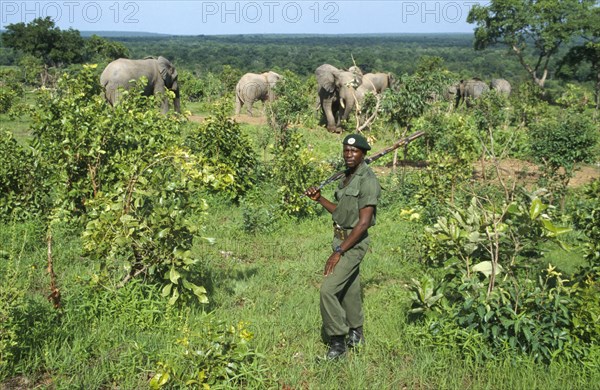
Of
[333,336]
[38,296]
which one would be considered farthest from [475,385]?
[38,296]

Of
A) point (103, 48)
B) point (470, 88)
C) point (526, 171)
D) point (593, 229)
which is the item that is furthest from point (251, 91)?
point (103, 48)

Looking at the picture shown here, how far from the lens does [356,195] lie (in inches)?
186

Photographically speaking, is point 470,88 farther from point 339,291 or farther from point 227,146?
point 339,291

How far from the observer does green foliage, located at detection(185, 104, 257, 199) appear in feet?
32.7

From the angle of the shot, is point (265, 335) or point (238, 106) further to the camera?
point (238, 106)

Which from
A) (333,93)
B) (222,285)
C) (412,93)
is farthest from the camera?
(333,93)

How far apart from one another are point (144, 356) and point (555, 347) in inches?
125

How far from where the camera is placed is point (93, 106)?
613cm

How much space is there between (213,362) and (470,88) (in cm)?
2489

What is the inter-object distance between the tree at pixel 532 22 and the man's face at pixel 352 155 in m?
32.9

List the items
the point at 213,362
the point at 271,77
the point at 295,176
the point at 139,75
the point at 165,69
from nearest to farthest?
the point at 213,362
the point at 295,176
the point at 139,75
the point at 165,69
the point at 271,77

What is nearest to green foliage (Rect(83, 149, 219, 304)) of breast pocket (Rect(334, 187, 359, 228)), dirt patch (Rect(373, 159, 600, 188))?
breast pocket (Rect(334, 187, 359, 228))

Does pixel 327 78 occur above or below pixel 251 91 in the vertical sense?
above

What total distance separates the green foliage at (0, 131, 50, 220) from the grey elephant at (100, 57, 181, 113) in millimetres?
7702
